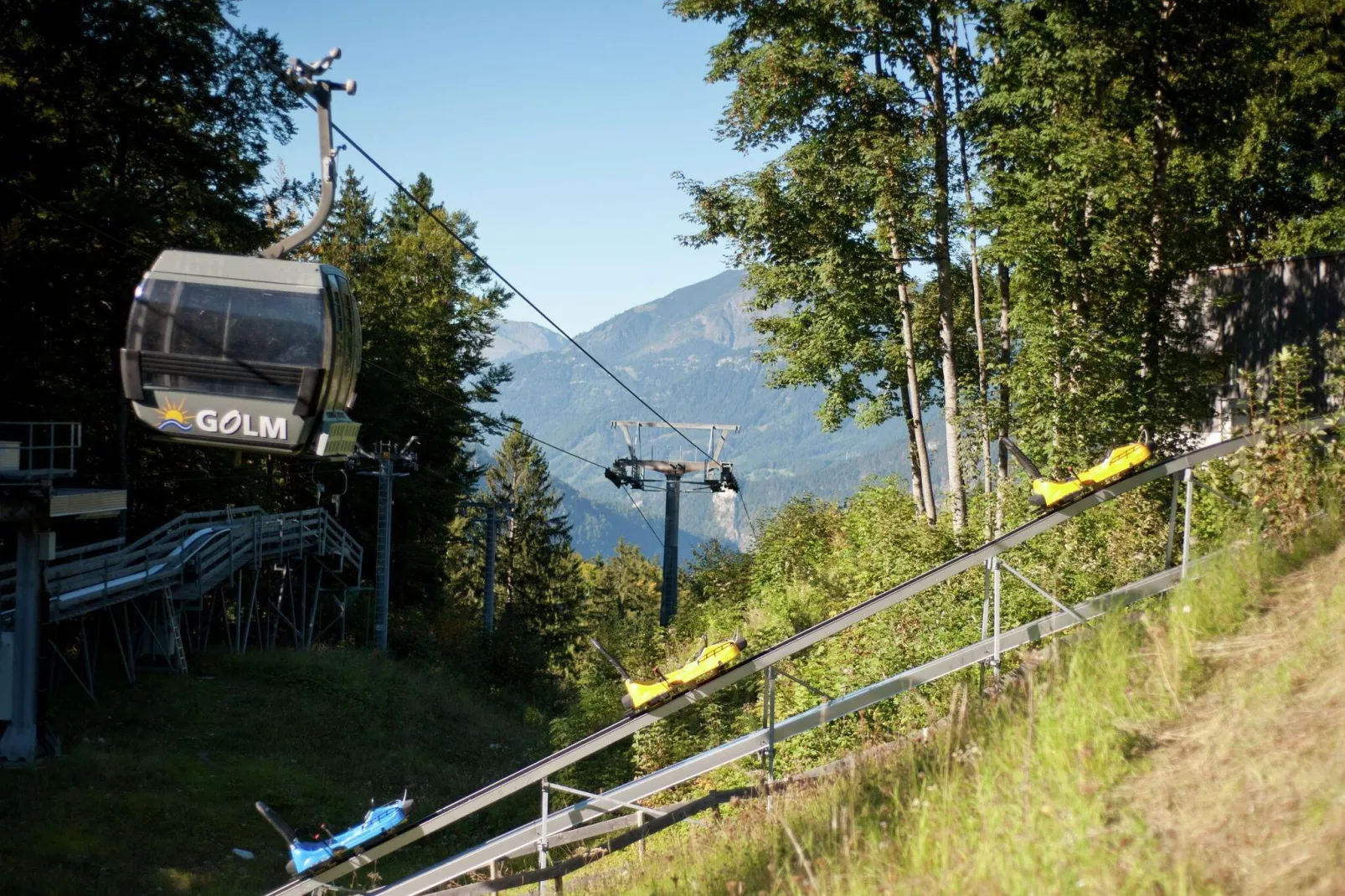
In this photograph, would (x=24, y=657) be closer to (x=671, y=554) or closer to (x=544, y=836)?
(x=544, y=836)

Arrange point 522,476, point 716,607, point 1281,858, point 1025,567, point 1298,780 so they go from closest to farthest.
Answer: point 1281,858 < point 1298,780 < point 1025,567 < point 716,607 < point 522,476

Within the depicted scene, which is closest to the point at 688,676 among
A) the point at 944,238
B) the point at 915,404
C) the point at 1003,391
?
the point at 1003,391

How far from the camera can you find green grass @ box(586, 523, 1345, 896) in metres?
4.27

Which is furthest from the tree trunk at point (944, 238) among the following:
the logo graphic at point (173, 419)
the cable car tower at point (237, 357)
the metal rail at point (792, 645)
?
the logo graphic at point (173, 419)

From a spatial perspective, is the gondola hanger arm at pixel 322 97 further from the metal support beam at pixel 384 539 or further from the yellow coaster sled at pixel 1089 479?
the metal support beam at pixel 384 539

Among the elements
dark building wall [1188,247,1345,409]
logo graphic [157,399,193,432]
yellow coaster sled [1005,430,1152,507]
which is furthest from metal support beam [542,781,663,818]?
dark building wall [1188,247,1345,409]

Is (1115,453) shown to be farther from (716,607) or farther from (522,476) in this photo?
(522,476)

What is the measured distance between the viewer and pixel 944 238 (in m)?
20.0

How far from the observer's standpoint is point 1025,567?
13.2 metres

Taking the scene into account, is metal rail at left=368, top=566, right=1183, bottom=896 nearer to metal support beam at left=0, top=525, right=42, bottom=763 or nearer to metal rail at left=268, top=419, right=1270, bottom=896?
metal rail at left=268, top=419, right=1270, bottom=896

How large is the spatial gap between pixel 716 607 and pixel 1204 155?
562 inches

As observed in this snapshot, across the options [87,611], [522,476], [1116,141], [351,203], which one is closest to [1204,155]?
[1116,141]

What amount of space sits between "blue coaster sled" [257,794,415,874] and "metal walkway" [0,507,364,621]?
46.8 ft

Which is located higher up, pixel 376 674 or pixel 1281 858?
pixel 1281 858
